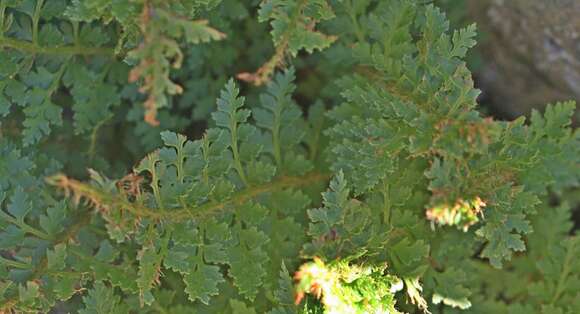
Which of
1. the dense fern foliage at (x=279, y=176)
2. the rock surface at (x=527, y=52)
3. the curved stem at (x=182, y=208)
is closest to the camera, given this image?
the curved stem at (x=182, y=208)

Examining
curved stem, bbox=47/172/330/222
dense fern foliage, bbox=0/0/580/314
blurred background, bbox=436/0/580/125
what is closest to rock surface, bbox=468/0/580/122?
blurred background, bbox=436/0/580/125

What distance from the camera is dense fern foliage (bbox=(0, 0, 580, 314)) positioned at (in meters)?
1.77

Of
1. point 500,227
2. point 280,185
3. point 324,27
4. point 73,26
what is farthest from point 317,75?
point 500,227

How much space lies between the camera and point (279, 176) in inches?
89.3

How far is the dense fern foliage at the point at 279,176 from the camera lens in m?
1.77

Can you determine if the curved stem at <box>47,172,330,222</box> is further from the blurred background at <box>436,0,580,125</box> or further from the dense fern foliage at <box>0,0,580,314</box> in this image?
the blurred background at <box>436,0,580,125</box>

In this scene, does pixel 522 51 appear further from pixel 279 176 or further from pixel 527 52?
pixel 279 176

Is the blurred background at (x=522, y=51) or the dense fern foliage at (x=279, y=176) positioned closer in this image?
the dense fern foliage at (x=279, y=176)

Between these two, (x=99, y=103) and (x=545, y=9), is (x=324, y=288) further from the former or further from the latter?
(x=545, y=9)

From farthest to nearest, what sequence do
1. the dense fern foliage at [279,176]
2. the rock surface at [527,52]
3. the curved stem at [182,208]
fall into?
1. the rock surface at [527,52]
2. the dense fern foliage at [279,176]
3. the curved stem at [182,208]

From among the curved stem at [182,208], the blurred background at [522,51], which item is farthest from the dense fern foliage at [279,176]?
the blurred background at [522,51]

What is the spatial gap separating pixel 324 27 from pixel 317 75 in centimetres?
41

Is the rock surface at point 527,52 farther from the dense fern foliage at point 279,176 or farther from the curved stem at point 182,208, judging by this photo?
the curved stem at point 182,208

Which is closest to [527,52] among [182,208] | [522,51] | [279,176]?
[522,51]
